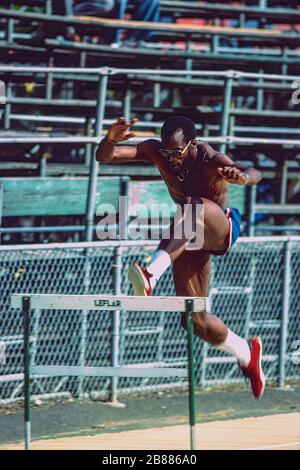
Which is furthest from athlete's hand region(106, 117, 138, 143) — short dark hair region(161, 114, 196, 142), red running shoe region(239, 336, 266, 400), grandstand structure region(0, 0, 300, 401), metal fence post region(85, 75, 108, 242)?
metal fence post region(85, 75, 108, 242)

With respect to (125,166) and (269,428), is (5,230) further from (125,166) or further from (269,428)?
(269,428)

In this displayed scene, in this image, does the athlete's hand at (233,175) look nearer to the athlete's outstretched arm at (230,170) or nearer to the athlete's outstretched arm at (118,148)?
the athlete's outstretched arm at (230,170)

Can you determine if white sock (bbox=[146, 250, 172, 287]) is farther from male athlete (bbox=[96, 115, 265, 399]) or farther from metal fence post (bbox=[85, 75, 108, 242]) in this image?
metal fence post (bbox=[85, 75, 108, 242])

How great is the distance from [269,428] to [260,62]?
4.73m

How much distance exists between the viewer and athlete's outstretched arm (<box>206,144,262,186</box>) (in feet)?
24.6

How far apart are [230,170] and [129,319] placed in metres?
3.40

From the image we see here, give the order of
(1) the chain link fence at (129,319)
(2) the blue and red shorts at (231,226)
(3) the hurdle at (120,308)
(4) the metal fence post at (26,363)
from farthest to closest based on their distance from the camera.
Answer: (1) the chain link fence at (129,319), (2) the blue and red shorts at (231,226), (4) the metal fence post at (26,363), (3) the hurdle at (120,308)

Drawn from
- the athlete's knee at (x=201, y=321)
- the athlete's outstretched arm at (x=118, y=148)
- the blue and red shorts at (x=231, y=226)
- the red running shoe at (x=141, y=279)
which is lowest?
the athlete's knee at (x=201, y=321)

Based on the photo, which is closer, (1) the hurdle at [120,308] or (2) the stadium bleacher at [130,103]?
(1) the hurdle at [120,308]

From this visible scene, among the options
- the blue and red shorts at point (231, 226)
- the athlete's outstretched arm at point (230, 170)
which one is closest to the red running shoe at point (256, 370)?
the blue and red shorts at point (231, 226)

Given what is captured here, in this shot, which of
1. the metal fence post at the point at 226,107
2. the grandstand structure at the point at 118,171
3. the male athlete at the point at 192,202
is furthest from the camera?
the metal fence post at the point at 226,107

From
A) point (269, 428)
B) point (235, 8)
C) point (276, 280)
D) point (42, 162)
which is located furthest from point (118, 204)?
point (235, 8)

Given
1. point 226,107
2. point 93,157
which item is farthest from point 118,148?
point 226,107

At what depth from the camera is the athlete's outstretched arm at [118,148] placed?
25.2 ft
